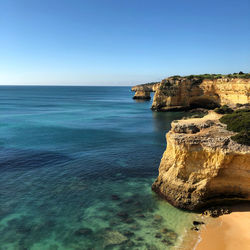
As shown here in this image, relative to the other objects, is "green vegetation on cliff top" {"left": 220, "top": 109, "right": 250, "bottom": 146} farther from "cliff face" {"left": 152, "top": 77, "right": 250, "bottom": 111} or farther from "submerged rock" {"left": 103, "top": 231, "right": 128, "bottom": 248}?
"cliff face" {"left": 152, "top": 77, "right": 250, "bottom": 111}

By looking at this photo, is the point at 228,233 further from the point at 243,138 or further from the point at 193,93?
the point at 193,93

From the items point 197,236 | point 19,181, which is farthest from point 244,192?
point 19,181

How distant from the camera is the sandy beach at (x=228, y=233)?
541 inches

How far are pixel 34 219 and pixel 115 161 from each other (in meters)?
13.5

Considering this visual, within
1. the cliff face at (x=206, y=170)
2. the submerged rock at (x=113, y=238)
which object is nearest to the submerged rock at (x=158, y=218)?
the cliff face at (x=206, y=170)

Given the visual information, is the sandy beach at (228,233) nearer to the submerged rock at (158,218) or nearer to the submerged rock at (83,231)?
the submerged rock at (158,218)

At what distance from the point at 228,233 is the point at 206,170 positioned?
440cm

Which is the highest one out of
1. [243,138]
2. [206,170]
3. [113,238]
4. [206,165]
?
[243,138]

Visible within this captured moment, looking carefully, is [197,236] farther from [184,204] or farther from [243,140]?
[243,140]

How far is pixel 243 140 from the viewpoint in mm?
16750

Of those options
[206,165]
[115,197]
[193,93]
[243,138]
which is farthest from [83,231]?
[193,93]

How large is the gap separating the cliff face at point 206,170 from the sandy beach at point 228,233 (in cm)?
156

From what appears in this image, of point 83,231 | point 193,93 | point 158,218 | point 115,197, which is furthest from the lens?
point 193,93

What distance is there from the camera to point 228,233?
14.7 meters
